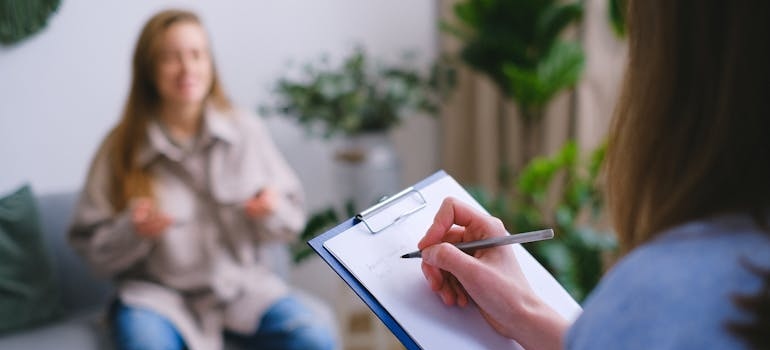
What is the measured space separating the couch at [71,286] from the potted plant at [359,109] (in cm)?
42

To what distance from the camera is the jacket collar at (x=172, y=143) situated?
167 cm

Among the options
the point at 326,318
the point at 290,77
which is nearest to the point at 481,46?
the point at 290,77

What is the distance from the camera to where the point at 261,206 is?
5.50 feet

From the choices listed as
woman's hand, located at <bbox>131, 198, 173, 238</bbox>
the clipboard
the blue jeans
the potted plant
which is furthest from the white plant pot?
the clipboard

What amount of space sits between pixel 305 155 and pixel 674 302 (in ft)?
6.99

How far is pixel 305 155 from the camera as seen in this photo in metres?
2.52

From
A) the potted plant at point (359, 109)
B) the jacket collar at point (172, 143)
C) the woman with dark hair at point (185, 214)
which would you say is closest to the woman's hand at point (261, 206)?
the woman with dark hair at point (185, 214)

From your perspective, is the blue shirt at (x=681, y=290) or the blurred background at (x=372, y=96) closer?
the blue shirt at (x=681, y=290)

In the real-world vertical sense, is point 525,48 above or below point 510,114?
above

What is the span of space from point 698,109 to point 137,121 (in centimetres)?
147

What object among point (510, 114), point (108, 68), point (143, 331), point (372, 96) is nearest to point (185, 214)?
point (143, 331)

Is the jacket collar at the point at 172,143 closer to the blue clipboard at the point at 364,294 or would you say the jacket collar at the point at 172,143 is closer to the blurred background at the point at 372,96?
the blurred background at the point at 372,96

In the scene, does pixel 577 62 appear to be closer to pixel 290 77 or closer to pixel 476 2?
pixel 476 2

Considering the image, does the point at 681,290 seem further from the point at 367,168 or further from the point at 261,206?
the point at 367,168
